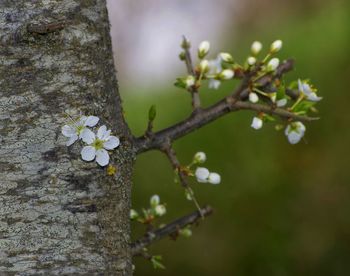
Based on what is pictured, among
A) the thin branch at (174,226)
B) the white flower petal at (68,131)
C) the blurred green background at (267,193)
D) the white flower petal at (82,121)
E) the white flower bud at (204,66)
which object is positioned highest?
the blurred green background at (267,193)

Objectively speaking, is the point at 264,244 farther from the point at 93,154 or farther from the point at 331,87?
the point at 93,154

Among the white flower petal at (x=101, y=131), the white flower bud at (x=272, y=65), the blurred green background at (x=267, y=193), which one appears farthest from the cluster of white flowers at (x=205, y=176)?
the blurred green background at (x=267, y=193)

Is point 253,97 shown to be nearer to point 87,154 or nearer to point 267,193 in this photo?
point 87,154

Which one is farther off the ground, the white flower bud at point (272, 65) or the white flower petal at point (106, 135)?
the white flower bud at point (272, 65)

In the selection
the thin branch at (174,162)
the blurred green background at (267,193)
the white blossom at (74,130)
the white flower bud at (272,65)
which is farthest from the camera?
the blurred green background at (267,193)

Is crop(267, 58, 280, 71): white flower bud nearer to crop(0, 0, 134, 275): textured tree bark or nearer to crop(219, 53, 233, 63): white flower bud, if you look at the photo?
crop(219, 53, 233, 63): white flower bud

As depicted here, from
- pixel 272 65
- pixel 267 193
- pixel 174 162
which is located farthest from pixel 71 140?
pixel 267 193

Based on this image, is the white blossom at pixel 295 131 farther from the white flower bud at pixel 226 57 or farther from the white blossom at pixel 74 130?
the white blossom at pixel 74 130

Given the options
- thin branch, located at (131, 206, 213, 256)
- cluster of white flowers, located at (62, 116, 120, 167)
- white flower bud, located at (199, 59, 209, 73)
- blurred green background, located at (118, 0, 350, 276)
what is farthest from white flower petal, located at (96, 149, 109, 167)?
blurred green background, located at (118, 0, 350, 276)
